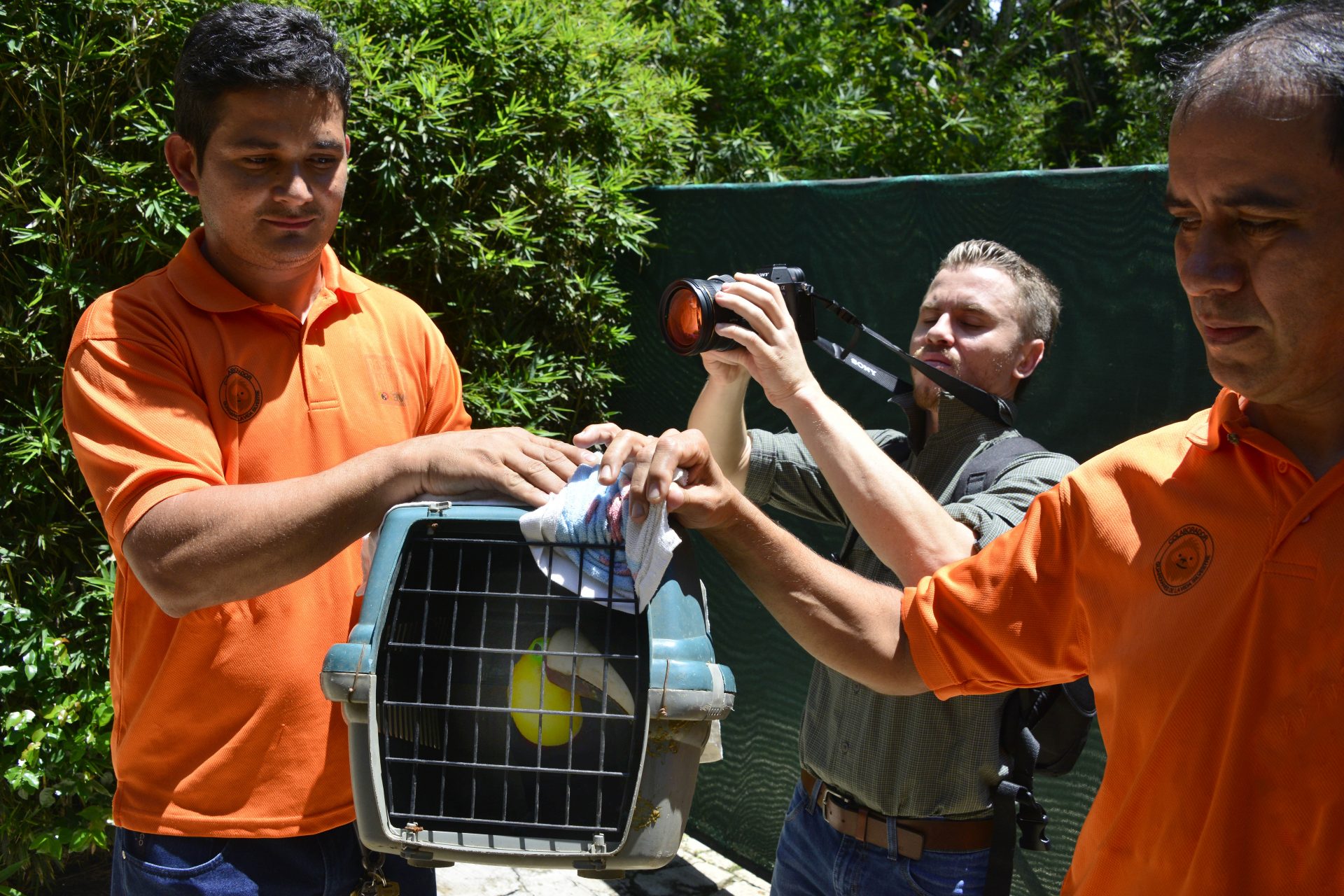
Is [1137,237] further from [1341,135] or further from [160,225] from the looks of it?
[160,225]

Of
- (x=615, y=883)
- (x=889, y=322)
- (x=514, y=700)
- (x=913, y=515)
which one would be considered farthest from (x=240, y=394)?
(x=615, y=883)

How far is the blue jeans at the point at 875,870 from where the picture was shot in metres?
1.88

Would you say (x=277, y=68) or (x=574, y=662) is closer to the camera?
(x=574, y=662)

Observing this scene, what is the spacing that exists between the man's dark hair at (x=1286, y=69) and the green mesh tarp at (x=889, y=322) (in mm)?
1173

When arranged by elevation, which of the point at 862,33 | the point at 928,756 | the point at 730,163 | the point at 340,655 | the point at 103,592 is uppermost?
the point at 862,33

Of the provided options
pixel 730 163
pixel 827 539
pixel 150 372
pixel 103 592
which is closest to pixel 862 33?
pixel 730 163

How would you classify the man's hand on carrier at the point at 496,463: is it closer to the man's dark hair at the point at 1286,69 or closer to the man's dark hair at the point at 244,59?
the man's dark hair at the point at 244,59

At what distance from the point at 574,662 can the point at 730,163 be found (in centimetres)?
393

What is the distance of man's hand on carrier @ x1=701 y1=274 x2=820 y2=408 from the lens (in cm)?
193

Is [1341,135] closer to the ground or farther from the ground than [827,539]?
farther from the ground

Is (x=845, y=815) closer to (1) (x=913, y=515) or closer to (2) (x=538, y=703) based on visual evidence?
(1) (x=913, y=515)

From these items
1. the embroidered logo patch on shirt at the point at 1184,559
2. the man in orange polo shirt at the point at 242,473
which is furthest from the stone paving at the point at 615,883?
the embroidered logo patch on shirt at the point at 1184,559

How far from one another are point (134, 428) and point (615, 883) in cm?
252

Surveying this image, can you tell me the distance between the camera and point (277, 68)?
167cm
